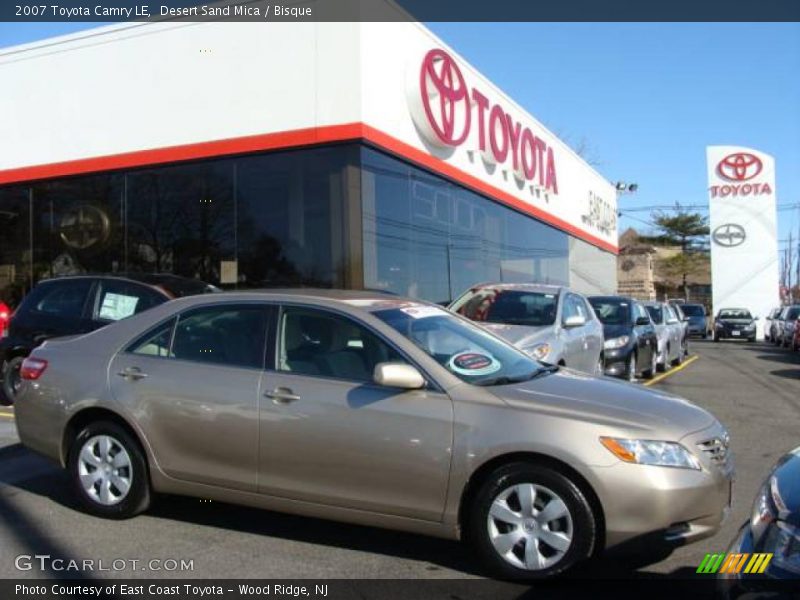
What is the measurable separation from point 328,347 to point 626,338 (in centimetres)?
916

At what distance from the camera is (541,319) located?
959 cm

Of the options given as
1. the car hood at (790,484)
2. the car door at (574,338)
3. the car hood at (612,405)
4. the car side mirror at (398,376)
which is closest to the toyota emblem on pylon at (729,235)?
the car door at (574,338)

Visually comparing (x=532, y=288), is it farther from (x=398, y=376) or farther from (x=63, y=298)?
(x=398, y=376)

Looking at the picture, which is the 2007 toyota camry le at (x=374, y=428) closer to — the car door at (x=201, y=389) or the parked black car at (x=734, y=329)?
the car door at (x=201, y=389)

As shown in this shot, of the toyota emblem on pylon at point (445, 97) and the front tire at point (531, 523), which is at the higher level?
the toyota emblem on pylon at point (445, 97)

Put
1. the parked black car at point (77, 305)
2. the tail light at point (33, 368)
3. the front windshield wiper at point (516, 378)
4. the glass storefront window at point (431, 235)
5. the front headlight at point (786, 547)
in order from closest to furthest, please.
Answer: the front headlight at point (786, 547)
the front windshield wiper at point (516, 378)
the tail light at point (33, 368)
the parked black car at point (77, 305)
the glass storefront window at point (431, 235)

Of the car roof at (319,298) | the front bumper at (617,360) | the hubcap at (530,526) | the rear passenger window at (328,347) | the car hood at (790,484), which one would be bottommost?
the hubcap at (530,526)

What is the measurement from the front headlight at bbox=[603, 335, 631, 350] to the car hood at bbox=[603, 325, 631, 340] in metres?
0.08

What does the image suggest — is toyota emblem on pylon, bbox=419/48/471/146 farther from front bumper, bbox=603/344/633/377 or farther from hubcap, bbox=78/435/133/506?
hubcap, bbox=78/435/133/506

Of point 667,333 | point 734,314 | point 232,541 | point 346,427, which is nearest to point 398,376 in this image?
point 346,427

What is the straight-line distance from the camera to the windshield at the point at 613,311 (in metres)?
13.6

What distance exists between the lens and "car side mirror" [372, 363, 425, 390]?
4281 mm

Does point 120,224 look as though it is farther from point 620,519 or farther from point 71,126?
point 620,519

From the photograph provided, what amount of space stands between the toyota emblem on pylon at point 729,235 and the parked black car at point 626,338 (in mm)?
30479
